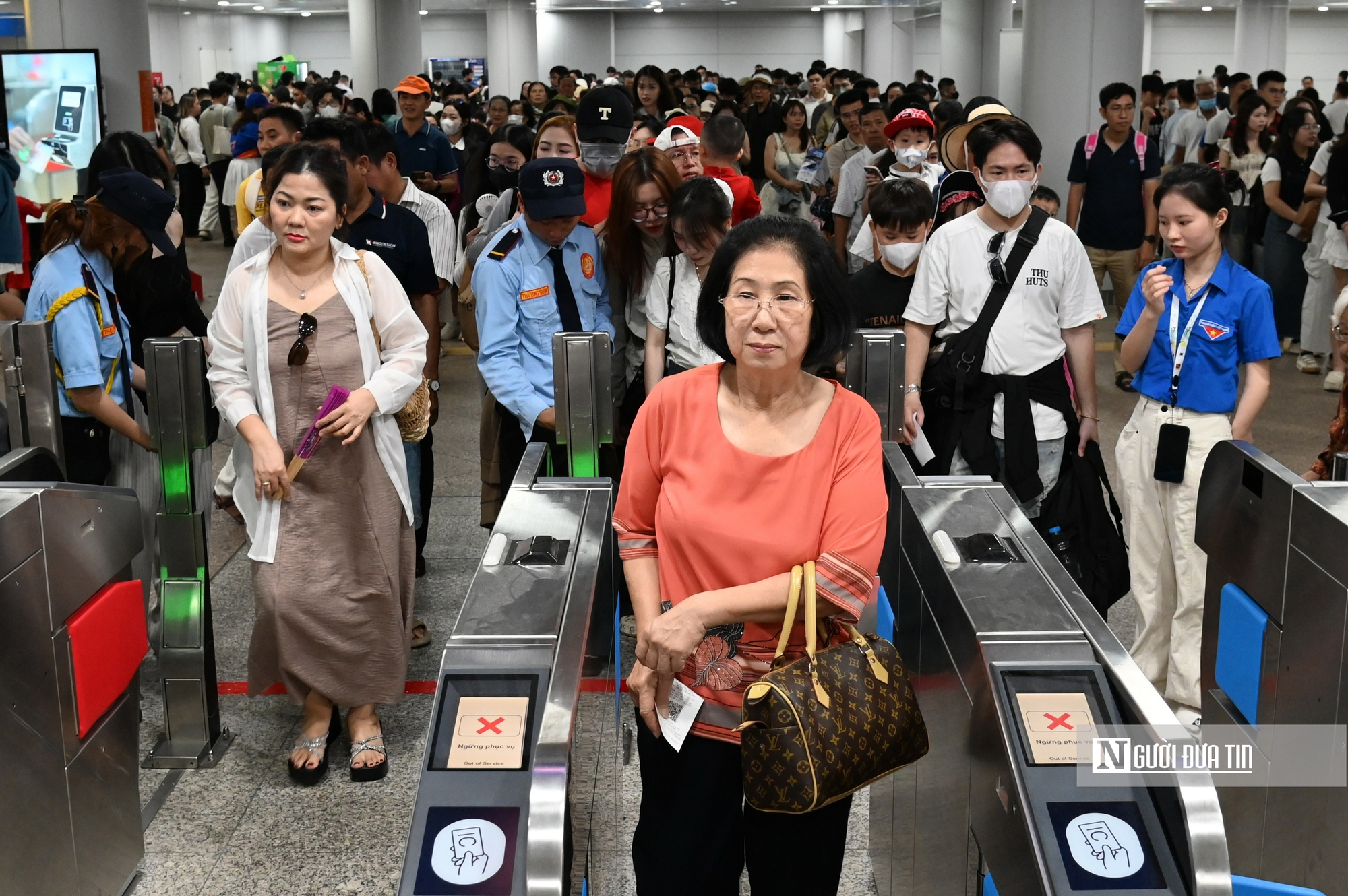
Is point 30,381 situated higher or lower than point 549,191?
lower

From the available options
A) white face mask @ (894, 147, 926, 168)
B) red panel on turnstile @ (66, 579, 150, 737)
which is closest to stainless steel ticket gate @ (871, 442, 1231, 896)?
red panel on turnstile @ (66, 579, 150, 737)

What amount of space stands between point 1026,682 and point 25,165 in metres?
7.74

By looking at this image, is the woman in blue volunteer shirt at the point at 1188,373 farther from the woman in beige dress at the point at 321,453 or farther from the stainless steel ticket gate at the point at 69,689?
the stainless steel ticket gate at the point at 69,689

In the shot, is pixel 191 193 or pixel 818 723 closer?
pixel 818 723

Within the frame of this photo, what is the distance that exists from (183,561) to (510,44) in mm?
22997

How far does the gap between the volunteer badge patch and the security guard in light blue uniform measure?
175 cm

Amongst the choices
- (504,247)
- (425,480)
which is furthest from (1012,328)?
(425,480)

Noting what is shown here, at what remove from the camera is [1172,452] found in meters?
3.77

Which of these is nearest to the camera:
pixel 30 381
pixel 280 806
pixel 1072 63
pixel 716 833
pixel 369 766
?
pixel 716 833

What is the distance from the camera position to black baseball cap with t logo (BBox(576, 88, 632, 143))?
483 centimetres

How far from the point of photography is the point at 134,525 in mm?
3014

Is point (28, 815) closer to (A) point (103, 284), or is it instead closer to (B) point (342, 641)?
(B) point (342, 641)

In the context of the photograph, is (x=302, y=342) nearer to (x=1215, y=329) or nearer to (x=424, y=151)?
(x=1215, y=329)

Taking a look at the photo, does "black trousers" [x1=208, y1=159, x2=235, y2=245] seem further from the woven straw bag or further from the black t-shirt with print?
the black t-shirt with print
